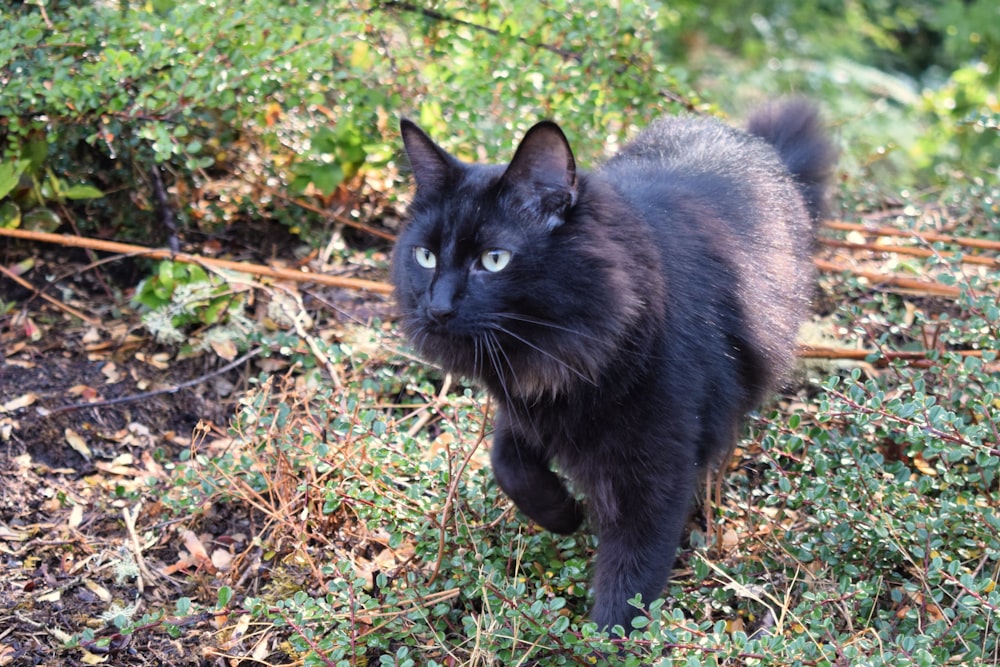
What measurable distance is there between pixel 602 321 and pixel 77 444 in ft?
6.03

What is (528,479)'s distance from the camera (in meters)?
2.52

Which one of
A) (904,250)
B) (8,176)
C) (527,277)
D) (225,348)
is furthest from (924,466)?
(8,176)

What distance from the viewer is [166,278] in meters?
3.32

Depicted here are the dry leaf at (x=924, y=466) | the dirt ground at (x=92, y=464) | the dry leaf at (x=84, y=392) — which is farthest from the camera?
the dry leaf at (x=84, y=392)

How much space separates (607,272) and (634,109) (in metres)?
1.92

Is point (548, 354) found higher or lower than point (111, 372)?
higher

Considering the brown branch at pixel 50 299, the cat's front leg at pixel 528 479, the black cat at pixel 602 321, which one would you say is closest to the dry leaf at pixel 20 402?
the brown branch at pixel 50 299

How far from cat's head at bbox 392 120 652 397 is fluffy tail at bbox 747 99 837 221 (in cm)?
142

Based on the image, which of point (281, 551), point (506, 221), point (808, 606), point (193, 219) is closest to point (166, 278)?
point (193, 219)

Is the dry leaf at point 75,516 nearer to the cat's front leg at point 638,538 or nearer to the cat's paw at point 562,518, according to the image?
the cat's paw at point 562,518

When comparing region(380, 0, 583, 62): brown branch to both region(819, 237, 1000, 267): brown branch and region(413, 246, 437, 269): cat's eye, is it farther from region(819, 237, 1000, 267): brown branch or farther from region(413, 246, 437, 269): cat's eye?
region(413, 246, 437, 269): cat's eye

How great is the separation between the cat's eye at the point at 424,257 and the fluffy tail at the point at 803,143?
1.55 metres

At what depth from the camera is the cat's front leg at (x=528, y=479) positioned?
253cm

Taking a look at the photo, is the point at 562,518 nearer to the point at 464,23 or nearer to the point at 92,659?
the point at 92,659
